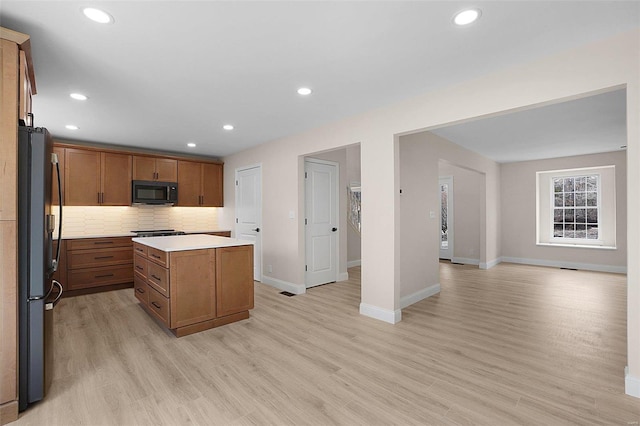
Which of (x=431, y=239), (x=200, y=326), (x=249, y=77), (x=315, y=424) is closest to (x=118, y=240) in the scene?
(x=200, y=326)

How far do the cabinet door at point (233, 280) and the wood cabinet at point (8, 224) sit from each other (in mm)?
1624

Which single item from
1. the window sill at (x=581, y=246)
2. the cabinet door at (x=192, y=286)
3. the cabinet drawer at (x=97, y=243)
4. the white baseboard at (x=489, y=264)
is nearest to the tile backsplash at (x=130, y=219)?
the cabinet drawer at (x=97, y=243)

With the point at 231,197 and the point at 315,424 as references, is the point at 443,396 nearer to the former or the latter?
the point at 315,424

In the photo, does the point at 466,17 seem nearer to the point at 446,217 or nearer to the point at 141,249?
the point at 141,249

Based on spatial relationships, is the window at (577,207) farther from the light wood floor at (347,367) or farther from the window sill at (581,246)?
the light wood floor at (347,367)

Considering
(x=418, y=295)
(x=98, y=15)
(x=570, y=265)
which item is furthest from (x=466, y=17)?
(x=570, y=265)

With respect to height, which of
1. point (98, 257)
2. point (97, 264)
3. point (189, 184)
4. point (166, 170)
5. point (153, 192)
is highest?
point (166, 170)

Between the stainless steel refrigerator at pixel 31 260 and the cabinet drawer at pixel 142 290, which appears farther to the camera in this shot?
the cabinet drawer at pixel 142 290

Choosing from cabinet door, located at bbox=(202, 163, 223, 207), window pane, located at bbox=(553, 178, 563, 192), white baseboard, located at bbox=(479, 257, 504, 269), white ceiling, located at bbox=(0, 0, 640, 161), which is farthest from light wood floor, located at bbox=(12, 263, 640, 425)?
window pane, located at bbox=(553, 178, 563, 192)

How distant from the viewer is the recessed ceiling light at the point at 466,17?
6.02 feet

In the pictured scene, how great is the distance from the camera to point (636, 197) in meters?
1.99

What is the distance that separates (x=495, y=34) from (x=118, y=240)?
5581mm

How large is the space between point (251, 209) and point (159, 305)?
271 centimetres

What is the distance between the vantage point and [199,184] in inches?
242
